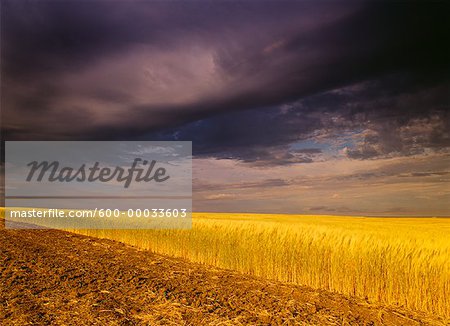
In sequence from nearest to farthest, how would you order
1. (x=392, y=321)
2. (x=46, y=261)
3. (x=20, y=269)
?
(x=392, y=321) < (x=20, y=269) < (x=46, y=261)

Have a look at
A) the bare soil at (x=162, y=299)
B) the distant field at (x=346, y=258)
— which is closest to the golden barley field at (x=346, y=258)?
the distant field at (x=346, y=258)

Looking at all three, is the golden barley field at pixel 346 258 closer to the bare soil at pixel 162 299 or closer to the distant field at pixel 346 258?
the distant field at pixel 346 258

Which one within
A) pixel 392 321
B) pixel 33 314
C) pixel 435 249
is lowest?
pixel 392 321

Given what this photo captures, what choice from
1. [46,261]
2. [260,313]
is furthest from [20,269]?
[260,313]

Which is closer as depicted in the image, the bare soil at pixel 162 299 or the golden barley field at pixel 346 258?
the bare soil at pixel 162 299

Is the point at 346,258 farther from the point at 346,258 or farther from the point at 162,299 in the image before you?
the point at 162,299

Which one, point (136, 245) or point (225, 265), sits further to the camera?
point (136, 245)

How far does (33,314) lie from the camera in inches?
250

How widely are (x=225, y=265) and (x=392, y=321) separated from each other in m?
6.19

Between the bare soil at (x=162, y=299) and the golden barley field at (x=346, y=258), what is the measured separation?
1.71 ft

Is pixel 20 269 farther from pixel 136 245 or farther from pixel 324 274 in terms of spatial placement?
pixel 324 274

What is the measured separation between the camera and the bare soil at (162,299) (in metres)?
6.48

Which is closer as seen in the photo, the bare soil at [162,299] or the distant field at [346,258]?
the bare soil at [162,299]

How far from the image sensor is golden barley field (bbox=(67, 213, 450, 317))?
7695 millimetres
